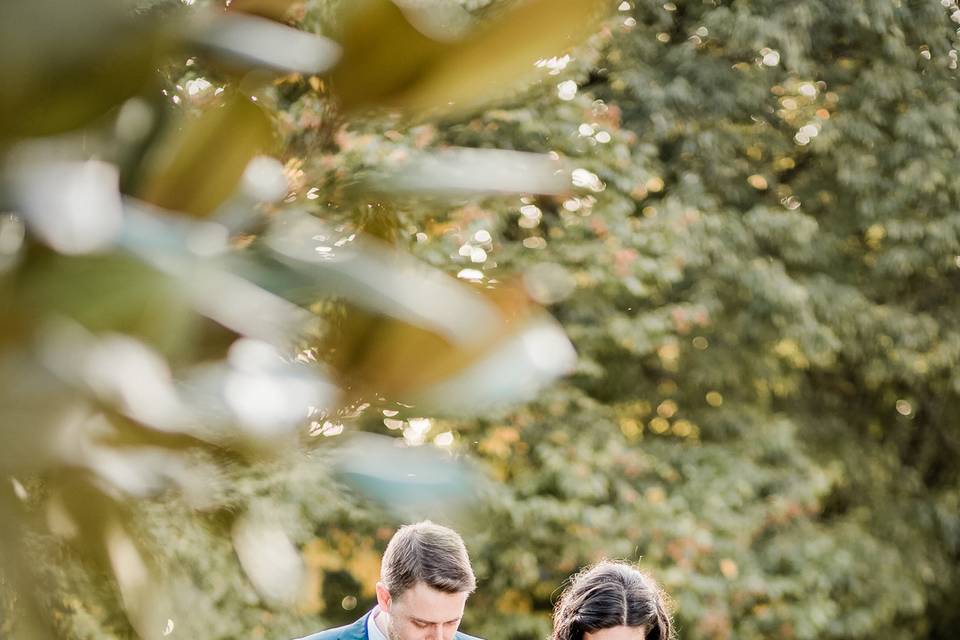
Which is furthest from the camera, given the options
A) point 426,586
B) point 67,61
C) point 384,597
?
point 384,597

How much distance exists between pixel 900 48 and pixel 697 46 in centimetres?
102

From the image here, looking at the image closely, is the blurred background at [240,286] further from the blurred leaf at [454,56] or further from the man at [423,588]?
the man at [423,588]

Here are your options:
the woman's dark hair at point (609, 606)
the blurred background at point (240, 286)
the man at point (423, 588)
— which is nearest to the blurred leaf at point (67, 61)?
the blurred background at point (240, 286)

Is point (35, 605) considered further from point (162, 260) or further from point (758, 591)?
point (758, 591)

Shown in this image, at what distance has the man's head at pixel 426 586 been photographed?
2613 mm

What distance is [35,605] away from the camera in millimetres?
222

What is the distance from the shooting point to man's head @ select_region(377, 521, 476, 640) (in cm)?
261

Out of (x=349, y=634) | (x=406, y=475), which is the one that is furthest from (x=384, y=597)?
(x=406, y=475)

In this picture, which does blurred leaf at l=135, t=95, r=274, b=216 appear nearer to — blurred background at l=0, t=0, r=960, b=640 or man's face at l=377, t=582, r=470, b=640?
blurred background at l=0, t=0, r=960, b=640

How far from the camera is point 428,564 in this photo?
264 centimetres

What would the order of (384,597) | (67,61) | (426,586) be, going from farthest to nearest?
(384,597), (426,586), (67,61)

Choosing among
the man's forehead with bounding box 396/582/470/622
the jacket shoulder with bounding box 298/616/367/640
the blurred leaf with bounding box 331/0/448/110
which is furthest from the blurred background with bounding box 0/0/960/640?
the jacket shoulder with bounding box 298/616/367/640

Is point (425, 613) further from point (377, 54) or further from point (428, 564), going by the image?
point (377, 54)

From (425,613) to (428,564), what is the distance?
0.10 meters
